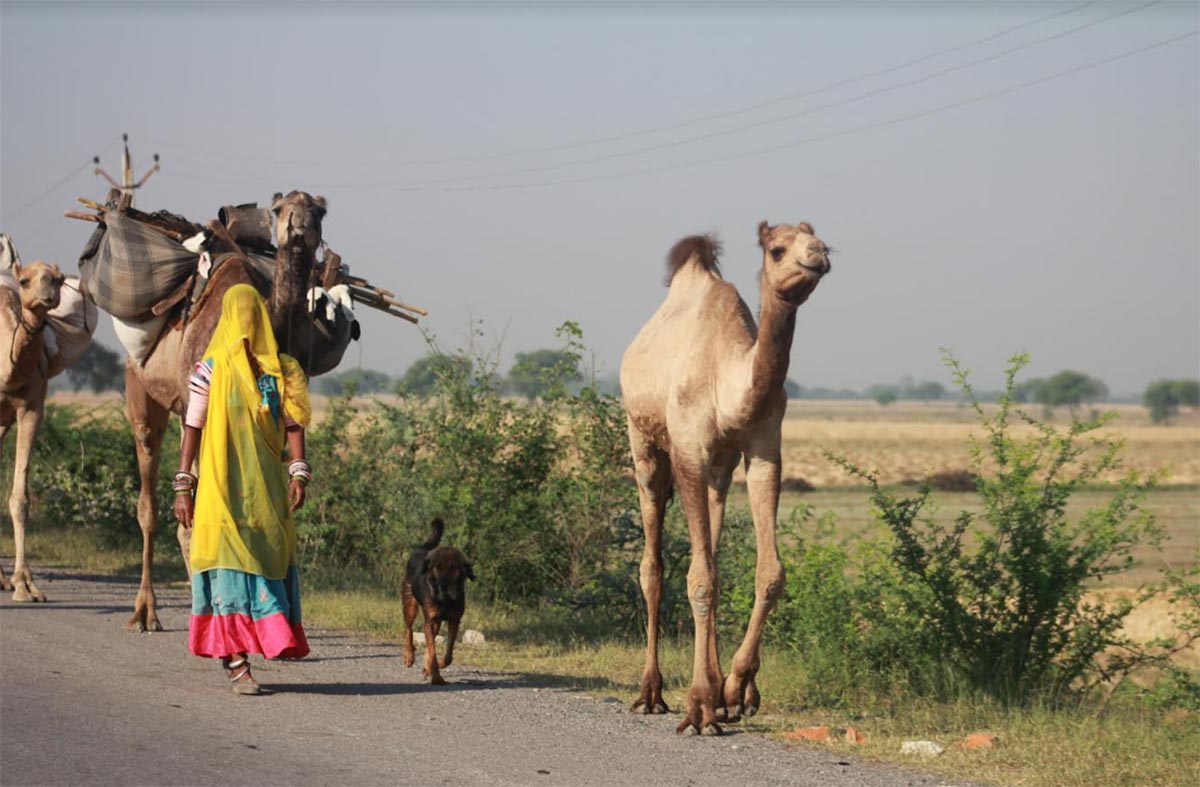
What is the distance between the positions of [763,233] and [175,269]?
17.7 feet

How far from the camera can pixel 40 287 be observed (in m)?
14.2

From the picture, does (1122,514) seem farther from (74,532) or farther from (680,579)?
(74,532)

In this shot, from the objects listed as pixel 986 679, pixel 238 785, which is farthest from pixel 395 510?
pixel 238 785

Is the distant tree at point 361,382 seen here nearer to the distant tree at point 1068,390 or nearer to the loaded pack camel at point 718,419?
the loaded pack camel at point 718,419

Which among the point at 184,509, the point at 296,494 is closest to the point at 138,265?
the point at 184,509

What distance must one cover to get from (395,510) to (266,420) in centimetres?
603

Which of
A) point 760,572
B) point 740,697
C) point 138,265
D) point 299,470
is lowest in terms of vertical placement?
point 740,697

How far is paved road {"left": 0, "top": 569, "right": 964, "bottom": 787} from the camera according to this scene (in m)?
7.09

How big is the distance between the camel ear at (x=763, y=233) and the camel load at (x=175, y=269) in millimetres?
3898

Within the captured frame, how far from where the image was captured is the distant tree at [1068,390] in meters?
147

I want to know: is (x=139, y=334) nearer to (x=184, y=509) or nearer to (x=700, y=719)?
(x=184, y=509)

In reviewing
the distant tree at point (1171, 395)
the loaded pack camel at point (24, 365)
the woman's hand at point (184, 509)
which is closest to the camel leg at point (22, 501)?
the loaded pack camel at point (24, 365)

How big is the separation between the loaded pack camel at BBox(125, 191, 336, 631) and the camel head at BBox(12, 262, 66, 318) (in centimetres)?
207

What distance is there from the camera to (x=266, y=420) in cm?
928
